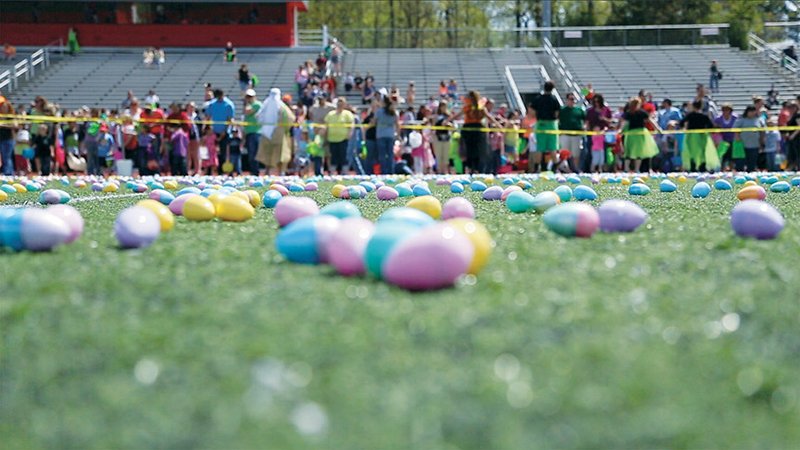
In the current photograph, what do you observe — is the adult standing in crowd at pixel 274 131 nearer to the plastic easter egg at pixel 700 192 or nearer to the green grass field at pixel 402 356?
the plastic easter egg at pixel 700 192

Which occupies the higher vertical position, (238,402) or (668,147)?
(238,402)

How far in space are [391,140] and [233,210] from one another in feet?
37.7

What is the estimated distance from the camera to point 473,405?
2.07 metres

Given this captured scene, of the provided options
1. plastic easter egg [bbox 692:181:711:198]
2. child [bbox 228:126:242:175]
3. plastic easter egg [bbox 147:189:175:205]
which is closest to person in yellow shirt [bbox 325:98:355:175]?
child [bbox 228:126:242:175]

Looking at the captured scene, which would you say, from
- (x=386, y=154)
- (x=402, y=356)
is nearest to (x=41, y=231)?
(x=402, y=356)

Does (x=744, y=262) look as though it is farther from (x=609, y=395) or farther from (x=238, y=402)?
(x=238, y=402)

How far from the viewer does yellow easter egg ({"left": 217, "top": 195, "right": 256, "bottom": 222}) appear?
227 inches

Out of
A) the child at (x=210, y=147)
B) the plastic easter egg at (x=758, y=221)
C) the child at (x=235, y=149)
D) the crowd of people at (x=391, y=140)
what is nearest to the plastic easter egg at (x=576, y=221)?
the plastic easter egg at (x=758, y=221)

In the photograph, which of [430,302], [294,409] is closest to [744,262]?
[430,302]

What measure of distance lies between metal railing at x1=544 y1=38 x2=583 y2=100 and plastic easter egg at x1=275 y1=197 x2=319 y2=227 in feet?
80.3

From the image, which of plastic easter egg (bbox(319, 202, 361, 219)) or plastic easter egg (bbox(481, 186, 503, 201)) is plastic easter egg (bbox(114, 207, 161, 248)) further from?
plastic easter egg (bbox(481, 186, 503, 201))

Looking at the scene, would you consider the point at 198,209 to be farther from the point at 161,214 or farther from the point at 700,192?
the point at 700,192

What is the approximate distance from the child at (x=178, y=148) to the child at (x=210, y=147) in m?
0.50

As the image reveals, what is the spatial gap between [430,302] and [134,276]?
129 cm
